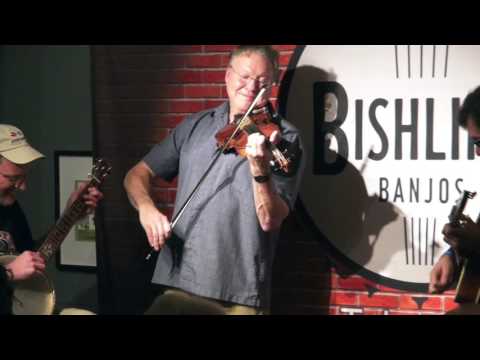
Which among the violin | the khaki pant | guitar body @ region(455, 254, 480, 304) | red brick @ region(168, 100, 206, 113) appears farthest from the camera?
red brick @ region(168, 100, 206, 113)

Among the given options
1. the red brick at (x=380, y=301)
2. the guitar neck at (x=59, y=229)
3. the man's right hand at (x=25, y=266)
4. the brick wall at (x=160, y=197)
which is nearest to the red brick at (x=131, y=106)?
the brick wall at (x=160, y=197)

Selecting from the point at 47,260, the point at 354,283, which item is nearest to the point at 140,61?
the point at 47,260

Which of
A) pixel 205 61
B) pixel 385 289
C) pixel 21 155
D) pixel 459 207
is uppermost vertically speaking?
pixel 205 61

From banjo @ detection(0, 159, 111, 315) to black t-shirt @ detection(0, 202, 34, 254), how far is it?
59 millimetres

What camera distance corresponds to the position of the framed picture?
11.8 feet

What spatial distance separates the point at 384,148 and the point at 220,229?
842mm

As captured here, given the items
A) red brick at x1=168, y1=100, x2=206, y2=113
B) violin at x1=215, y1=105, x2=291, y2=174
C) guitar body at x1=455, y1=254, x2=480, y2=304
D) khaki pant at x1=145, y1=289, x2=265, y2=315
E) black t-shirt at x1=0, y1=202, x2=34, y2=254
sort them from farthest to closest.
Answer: black t-shirt at x1=0, y1=202, x2=34, y2=254 → red brick at x1=168, y1=100, x2=206, y2=113 → khaki pant at x1=145, y1=289, x2=265, y2=315 → guitar body at x1=455, y1=254, x2=480, y2=304 → violin at x1=215, y1=105, x2=291, y2=174

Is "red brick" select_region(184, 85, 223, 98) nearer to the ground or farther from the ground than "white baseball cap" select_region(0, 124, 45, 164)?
farther from the ground

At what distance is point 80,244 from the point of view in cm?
360

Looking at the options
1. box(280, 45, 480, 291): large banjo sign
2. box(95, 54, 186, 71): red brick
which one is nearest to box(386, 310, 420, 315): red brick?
box(280, 45, 480, 291): large banjo sign

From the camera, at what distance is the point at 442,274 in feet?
10.7

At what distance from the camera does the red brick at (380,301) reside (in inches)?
131

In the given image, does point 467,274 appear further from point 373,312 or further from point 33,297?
point 33,297

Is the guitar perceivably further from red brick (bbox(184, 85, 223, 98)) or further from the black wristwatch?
red brick (bbox(184, 85, 223, 98))
